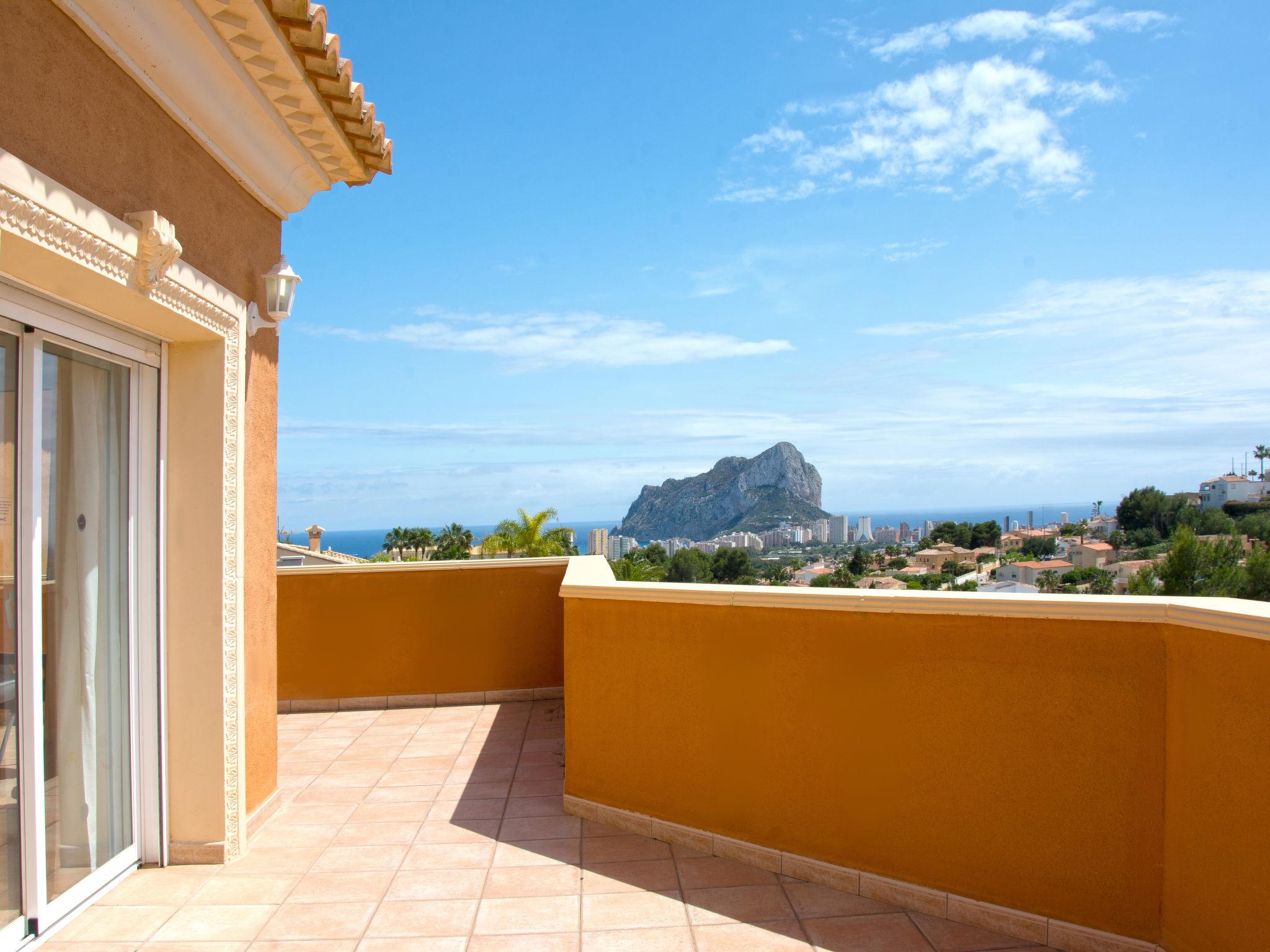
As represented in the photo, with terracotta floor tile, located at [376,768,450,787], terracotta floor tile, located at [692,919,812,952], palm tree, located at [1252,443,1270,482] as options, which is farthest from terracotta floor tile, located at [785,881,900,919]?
palm tree, located at [1252,443,1270,482]

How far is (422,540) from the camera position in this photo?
47750 mm

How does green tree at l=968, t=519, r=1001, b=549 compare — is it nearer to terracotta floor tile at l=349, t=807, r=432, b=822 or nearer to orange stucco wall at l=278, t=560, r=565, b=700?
orange stucco wall at l=278, t=560, r=565, b=700

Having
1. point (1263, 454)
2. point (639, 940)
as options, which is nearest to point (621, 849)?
point (639, 940)

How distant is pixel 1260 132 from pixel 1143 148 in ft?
48.6

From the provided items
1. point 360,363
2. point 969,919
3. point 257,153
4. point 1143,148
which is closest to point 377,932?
point 969,919

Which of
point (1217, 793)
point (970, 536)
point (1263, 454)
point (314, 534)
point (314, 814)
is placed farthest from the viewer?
point (1263, 454)

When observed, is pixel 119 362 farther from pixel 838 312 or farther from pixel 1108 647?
pixel 838 312

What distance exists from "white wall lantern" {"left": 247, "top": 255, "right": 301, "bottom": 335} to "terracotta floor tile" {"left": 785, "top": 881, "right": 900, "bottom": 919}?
3512 millimetres

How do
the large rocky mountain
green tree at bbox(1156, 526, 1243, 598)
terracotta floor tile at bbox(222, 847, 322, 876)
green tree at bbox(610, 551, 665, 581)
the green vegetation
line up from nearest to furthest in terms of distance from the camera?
1. terracotta floor tile at bbox(222, 847, 322, 876)
2. green tree at bbox(610, 551, 665, 581)
3. green tree at bbox(1156, 526, 1243, 598)
4. the green vegetation
5. the large rocky mountain

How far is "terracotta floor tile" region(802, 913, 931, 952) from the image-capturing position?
2.72m

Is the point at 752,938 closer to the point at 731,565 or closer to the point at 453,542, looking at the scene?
the point at 731,565

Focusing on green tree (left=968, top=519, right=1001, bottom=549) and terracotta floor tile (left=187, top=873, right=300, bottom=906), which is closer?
terracotta floor tile (left=187, top=873, right=300, bottom=906)

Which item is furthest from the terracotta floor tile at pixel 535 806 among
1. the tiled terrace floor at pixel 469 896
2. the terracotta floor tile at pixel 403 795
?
the terracotta floor tile at pixel 403 795

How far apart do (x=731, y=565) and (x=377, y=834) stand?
41843 mm
